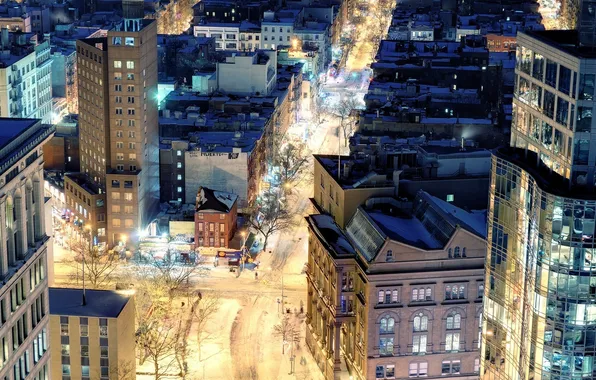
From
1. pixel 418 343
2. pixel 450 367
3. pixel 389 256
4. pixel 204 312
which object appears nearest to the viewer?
pixel 389 256

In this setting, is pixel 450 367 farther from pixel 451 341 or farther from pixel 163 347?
pixel 163 347

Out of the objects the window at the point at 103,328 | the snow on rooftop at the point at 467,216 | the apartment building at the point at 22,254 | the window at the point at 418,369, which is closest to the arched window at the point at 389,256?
the snow on rooftop at the point at 467,216

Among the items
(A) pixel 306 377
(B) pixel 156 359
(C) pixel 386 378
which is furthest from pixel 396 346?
(B) pixel 156 359

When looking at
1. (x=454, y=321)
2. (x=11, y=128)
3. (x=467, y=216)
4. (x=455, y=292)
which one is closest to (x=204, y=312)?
(x=454, y=321)

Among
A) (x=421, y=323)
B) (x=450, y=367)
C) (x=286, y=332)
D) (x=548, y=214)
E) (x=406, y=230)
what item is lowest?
(x=286, y=332)

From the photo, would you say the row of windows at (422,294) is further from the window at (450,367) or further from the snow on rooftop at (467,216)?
the window at (450,367)

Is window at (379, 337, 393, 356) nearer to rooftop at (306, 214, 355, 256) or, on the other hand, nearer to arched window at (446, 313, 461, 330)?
arched window at (446, 313, 461, 330)

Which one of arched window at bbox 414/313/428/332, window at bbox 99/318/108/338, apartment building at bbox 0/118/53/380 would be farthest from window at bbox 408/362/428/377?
apartment building at bbox 0/118/53/380
